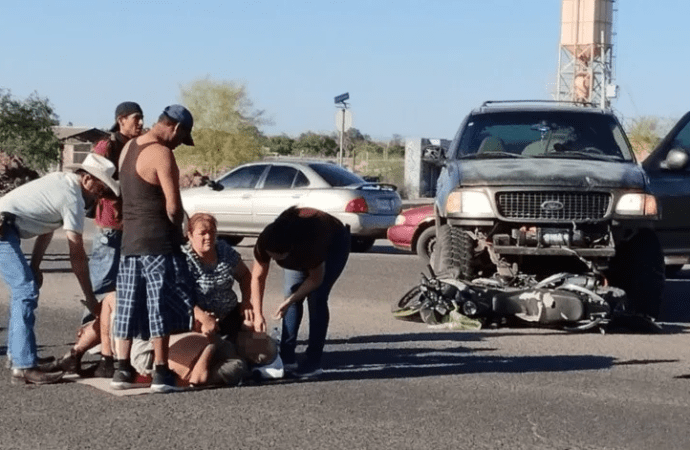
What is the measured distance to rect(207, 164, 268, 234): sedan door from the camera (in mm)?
21516

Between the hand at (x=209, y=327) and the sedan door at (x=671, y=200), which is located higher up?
the sedan door at (x=671, y=200)

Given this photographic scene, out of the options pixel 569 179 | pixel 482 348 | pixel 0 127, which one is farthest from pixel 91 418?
pixel 0 127

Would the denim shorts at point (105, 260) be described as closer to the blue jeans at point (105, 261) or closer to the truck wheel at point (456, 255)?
the blue jeans at point (105, 261)

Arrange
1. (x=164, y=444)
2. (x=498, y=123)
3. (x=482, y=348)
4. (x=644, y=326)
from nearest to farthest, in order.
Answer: (x=164, y=444), (x=482, y=348), (x=644, y=326), (x=498, y=123)

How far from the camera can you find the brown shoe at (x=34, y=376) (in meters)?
8.54

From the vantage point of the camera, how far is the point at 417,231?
699 inches

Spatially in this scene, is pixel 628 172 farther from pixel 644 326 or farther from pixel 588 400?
pixel 588 400

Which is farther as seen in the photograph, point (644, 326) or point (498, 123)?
point (498, 123)

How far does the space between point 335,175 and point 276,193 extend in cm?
101

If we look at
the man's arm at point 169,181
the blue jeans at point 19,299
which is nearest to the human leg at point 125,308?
the man's arm at point 169,181

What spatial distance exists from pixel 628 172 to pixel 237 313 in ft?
16.3

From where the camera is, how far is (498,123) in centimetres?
1349

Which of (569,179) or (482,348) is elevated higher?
(569,179)

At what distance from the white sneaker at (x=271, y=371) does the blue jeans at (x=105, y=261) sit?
5.15 feet
